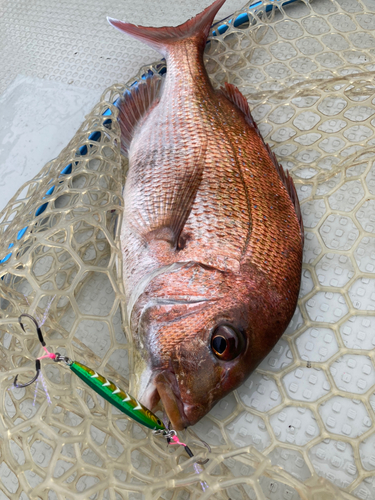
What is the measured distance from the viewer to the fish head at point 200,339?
1022 mm

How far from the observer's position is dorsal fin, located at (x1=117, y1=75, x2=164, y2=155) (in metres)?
1.66

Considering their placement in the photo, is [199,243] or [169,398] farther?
Result: [199,243]

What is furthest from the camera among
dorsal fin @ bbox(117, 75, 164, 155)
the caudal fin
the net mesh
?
the caudal fin

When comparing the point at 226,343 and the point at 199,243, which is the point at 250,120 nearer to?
the point at 199,243

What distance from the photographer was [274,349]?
1280mm

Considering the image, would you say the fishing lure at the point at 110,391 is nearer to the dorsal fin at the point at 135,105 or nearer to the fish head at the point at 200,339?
the fish head at the point at 200,339

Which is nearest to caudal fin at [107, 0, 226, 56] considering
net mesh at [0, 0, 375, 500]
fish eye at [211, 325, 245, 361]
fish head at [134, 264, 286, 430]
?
net mesh at [0, 0, 375, 500]

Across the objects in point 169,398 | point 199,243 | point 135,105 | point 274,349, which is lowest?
point 274,349

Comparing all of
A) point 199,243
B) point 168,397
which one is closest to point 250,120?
point 199,243

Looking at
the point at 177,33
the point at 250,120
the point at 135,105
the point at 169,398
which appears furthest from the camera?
the point at 177,33

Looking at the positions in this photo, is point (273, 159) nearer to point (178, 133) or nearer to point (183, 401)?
point (178, 133)

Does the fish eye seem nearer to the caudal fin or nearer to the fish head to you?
the fish head

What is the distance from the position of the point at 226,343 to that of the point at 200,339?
0.07 metres

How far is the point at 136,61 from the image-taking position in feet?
7.28
